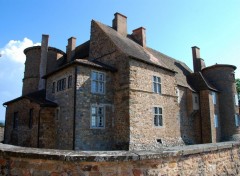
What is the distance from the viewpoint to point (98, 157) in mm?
4609

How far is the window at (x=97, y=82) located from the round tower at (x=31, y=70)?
494 inches

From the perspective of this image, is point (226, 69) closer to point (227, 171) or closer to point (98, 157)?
point (227, 171)

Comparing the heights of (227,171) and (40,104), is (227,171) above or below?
below

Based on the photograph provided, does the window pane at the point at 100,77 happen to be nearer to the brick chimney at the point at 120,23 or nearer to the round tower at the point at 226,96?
the brick chimney at the point at 120,23

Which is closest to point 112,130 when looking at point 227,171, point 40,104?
point 40,104

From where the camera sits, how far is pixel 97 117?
17.4m

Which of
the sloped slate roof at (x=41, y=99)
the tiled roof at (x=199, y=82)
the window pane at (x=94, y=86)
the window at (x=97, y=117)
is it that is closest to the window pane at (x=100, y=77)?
the window pane at (x=94, y=86)

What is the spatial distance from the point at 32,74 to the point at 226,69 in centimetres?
2443

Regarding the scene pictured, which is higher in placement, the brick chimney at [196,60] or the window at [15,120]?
the brick chimney at [196,60]

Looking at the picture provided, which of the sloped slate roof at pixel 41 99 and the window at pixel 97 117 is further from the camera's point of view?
the sloped slate roof at pixel 41 99

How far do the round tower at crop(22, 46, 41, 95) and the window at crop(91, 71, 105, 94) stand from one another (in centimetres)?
1256

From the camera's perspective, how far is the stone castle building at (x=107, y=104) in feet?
55.3

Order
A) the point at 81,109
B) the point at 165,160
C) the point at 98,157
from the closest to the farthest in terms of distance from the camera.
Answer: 1. the point at 98,157
2. the point at 165,160
3. the point at 81,109

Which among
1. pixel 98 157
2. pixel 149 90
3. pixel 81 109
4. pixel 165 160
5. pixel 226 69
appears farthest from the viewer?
pixel 226 69
